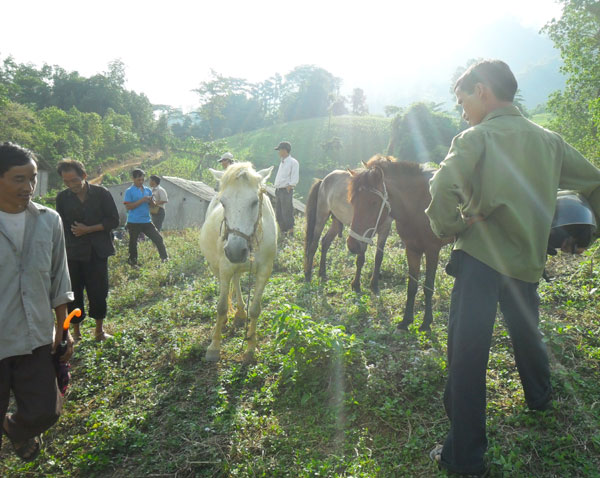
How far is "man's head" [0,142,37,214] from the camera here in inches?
92.0

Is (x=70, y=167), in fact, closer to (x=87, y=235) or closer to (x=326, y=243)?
(x=87, y=235)

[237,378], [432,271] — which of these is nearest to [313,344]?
[237,378]

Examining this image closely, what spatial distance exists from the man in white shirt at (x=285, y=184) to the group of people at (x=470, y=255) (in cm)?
703

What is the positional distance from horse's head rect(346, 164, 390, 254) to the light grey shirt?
3396 mm

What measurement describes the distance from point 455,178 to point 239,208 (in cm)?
226

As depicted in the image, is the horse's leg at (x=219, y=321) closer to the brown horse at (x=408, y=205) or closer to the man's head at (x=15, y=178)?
the brown horse at (x=408, y=205)

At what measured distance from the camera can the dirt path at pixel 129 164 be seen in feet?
134

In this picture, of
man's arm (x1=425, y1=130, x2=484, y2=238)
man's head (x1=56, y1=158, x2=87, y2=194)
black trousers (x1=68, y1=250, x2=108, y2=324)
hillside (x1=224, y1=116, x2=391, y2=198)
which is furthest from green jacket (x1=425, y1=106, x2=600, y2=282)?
hillside (x1=224, y1=116, x2=391, y2=198)

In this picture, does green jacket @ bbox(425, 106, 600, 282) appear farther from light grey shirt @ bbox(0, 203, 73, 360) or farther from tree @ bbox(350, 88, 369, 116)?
tree @ bbox(350, 88, 369, 116)

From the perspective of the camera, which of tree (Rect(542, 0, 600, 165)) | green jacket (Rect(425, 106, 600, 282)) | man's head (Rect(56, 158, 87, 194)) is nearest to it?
green jacket (Rect(425, 106, 600, 282))

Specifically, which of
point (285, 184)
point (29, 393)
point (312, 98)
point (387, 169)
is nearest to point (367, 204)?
point (387, 169)

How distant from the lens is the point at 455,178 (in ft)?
7.22

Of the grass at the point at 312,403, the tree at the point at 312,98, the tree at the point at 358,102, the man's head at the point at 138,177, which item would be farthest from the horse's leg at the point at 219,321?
the tree at the point at 358,102

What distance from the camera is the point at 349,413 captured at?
3197 mm
